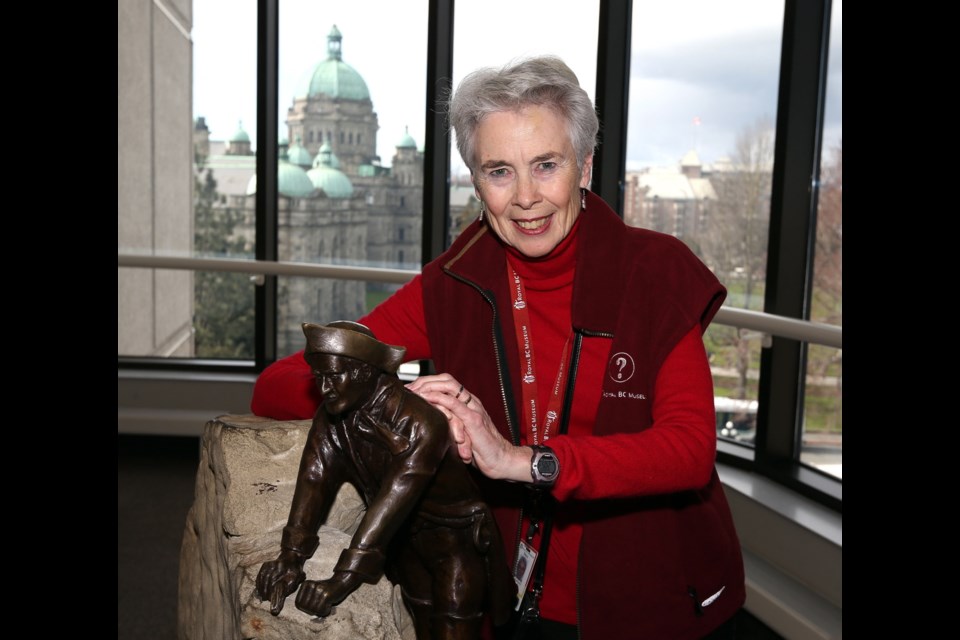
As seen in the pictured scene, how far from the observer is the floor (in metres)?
3.57

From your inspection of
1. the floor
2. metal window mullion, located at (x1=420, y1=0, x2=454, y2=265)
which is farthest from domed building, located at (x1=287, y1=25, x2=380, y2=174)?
the floor

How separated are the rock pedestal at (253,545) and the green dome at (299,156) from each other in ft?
12.2

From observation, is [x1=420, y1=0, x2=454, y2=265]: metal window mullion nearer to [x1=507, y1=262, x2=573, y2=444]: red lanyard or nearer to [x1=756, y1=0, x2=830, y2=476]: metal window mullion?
[x1=756, y1=0, x2=830, y2=476]: metal window mullion

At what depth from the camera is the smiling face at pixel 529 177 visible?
1592mm

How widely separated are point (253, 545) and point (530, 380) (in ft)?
2.05

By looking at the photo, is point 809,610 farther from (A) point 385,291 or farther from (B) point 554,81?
(A) point 385,291

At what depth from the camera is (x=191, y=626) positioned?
1.98m

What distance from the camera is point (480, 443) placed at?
Result: 1.48 meters

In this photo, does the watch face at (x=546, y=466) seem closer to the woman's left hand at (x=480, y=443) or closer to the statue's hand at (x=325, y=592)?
the woman's left hand at (x=480, y=443)

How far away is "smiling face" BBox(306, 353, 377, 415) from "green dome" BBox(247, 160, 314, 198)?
426 centimetres

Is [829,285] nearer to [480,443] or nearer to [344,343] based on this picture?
[480,443]
